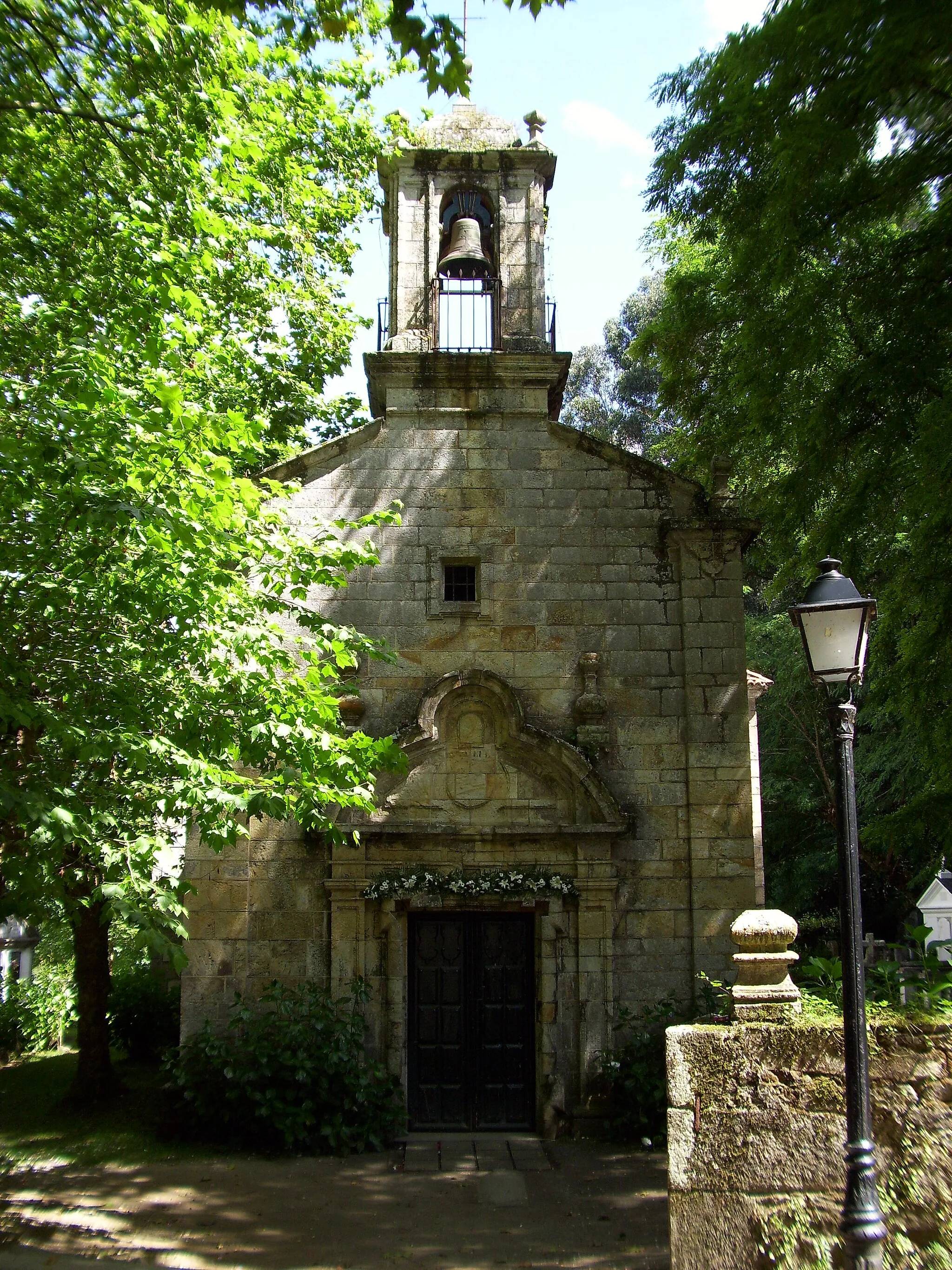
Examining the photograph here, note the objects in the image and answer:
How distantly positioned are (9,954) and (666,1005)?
11.1m

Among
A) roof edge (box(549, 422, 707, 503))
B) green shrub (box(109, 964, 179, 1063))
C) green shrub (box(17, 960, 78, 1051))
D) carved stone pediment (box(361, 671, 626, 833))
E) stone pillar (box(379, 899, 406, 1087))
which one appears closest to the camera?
stone pillar (box(379, 899, 406, 1087))

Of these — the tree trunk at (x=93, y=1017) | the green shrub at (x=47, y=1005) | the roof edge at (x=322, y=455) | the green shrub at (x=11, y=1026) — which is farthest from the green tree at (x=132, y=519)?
the green shrub at (x=47, y=1005)

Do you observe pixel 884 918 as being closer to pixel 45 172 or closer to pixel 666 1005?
pixel 666 1005

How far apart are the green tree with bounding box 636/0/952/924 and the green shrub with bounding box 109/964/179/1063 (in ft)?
32.3

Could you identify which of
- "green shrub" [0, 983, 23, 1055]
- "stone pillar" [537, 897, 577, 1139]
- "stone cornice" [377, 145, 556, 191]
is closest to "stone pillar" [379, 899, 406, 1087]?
"stone pillar" [537, 897, 577, 1139]

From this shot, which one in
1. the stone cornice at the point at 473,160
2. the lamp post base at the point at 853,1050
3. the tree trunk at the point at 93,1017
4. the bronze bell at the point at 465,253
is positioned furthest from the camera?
the tree trunk at the point at 93,1017

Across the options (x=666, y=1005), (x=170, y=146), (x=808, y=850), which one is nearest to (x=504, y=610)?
(x=666, y=1005)

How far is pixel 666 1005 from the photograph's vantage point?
1012 cm

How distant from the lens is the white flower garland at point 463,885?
10.3 m

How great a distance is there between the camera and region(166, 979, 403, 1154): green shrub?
9.55 m

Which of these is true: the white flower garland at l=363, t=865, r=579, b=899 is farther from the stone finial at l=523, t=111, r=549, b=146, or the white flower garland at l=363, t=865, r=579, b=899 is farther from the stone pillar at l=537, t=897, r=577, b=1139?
the stone finial at l=523, t=111, r=549, b=146

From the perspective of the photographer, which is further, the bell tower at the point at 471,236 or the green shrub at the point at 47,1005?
the green shrub at the point at 47,1005

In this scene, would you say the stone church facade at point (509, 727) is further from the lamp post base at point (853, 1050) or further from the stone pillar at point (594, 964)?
the lamp post base at point (853, 1050)

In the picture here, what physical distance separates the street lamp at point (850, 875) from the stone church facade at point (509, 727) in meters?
4.56
